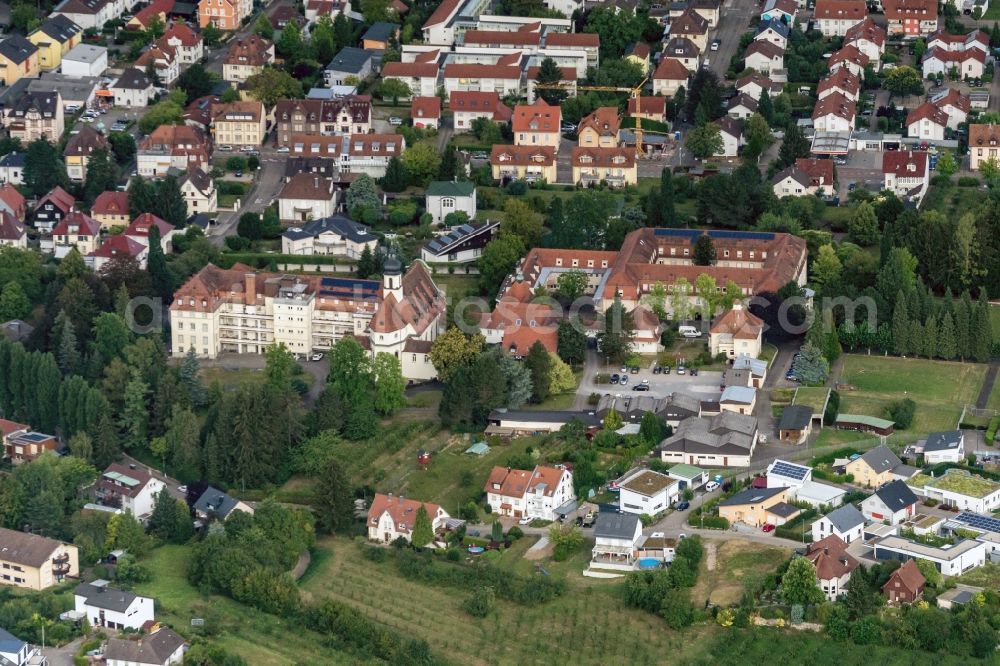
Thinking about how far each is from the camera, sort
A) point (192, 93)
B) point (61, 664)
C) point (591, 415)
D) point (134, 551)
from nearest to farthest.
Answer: point (61, 664) → point (134, 551) → point (591, 415) → point (192, 93)

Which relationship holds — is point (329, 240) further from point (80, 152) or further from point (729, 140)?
point (729, 140)

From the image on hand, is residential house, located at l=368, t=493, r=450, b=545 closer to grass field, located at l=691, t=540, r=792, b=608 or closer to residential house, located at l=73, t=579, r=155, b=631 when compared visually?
residential house, located at l=73, t=579, r=155, b=631

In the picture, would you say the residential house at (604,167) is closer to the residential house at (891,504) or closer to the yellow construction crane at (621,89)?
the yellow construction crane at (621,89)

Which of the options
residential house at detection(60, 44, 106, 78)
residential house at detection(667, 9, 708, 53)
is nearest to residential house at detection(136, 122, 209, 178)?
residential house at detection(60, 44, 106, 78)

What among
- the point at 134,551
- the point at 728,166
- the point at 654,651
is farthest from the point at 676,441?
the point at 728,166

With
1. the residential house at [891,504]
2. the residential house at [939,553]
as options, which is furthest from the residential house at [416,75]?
the residential house at [939,553]

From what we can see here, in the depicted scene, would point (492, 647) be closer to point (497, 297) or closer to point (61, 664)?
point (61, 664)

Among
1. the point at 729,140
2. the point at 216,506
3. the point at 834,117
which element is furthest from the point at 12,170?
the point at 834,117
